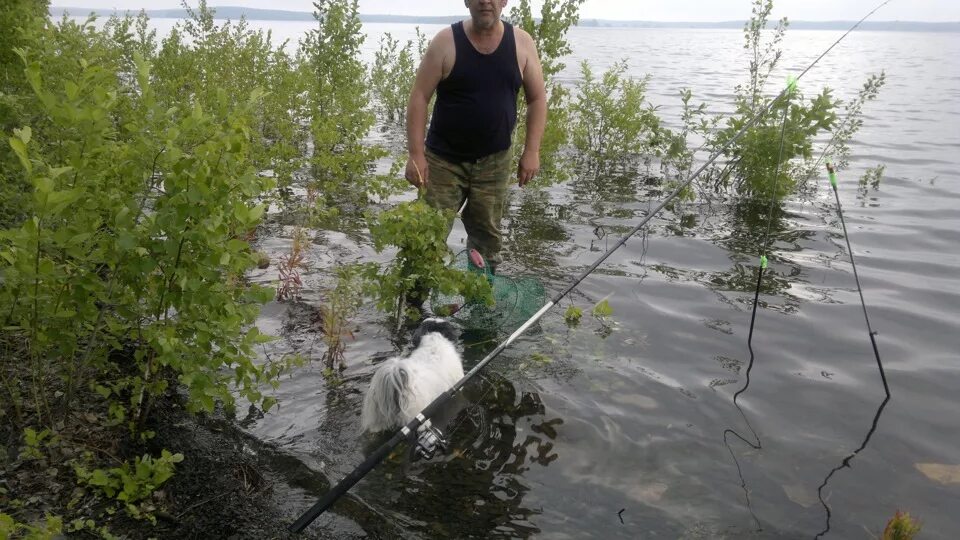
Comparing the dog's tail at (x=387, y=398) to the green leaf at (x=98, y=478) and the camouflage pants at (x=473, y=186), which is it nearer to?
the green leaf at (x=98, y=478)

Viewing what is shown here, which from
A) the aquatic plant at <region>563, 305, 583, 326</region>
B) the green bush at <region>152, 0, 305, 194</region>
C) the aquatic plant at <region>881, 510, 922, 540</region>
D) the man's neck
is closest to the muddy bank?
the aquatic plant at <region>881, 510, 922, 540</region>

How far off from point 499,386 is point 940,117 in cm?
1833

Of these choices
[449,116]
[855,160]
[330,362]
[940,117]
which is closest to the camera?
[330,362]

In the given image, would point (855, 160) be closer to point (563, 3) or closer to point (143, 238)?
point (563, 3)

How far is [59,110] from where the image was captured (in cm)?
261

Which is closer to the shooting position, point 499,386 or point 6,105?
point 6,105

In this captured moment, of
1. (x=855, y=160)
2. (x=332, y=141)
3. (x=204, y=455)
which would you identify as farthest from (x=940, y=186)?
(x=204, y=455)

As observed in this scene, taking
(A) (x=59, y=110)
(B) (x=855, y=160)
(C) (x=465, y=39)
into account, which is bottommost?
(B) (x=855, y=160)

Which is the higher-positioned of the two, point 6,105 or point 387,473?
point 6,105

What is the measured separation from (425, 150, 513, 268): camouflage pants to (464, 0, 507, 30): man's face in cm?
109

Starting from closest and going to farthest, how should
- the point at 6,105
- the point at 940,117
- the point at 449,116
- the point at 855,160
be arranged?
the point at 6,105 < the point at 449,116 < the point at 855,160 < the point at 940,117

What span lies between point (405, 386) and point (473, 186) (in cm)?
239

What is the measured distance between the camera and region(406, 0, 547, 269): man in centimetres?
516

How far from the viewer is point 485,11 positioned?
16.2 ft
